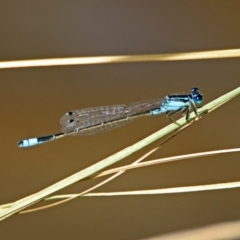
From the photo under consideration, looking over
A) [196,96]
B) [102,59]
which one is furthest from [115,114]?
[102,59]

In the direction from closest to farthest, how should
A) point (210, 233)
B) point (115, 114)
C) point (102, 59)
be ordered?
point (210, 233), point (102, 59), point (115, 114)

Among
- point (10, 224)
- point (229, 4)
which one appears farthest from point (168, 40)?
point (10, 224)

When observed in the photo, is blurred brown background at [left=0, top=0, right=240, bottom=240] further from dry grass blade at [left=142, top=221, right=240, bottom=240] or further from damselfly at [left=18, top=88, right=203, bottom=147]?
dry grass blade at [left=142, top=221, right=240, bottom=240]

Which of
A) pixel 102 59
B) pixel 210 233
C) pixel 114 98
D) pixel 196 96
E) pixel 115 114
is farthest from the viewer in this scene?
pixel 114 98

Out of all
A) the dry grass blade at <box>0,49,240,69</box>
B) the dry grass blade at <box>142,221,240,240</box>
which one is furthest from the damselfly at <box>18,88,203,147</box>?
the dry grass blade at <box>142,221,240,240</box>

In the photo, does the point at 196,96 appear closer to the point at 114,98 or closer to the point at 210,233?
the point at 210,233

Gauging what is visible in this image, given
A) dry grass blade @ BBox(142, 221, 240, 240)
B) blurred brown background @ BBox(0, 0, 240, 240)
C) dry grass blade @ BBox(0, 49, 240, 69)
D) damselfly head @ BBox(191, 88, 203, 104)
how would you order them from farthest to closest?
blurred brown background @ BBox(0, 0, 240, 240) → damselfly head @ BBox(191, 88, 203, 104) → dry grass blade @ BBox(0, 49, 240, 69) → dry grass blade @ BBox(142, 221, 240, 240)

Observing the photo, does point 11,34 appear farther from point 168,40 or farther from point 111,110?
point 111,110
